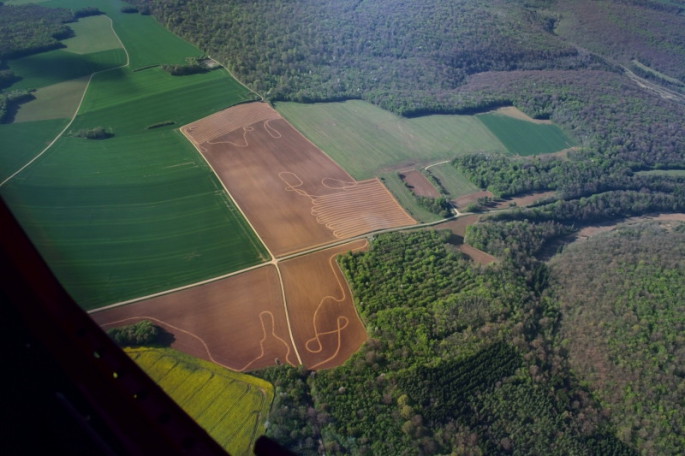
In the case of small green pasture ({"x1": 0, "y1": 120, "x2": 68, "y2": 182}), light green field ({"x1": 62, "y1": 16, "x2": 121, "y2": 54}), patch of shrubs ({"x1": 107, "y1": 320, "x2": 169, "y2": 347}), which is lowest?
patch of shrubs ({"x1": 107, "y1": 320, "x2": 169, "y2": 347})

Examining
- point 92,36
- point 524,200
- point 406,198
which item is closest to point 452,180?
point 406,198

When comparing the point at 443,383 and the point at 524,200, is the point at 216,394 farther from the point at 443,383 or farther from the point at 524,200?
the point at 524,200

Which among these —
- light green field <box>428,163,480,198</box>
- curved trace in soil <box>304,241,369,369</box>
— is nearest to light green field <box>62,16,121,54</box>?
Answer: light green field <box>428,163,480,198</box>

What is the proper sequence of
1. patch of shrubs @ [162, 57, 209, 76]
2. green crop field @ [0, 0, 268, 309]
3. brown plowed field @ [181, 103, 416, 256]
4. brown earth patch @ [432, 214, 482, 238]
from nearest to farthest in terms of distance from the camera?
green crop field @ [0, 0, 268, 309] → brown plowed field @ [181, 103, 416, 256] → brown earth patch @ [432, 214, 482, 238] → patch of shrubs @ [162, 57, 209, 76]

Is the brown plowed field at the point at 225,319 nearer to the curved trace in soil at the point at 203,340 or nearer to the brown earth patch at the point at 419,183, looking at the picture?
the curved trace in soil at the point at 203,340

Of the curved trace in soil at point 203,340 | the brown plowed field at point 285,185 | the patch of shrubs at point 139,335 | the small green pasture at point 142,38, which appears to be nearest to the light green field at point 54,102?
the small green pasture at point 142,38

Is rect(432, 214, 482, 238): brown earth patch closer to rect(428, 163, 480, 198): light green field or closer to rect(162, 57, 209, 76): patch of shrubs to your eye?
rect(428, 163, 480, 198): light green field

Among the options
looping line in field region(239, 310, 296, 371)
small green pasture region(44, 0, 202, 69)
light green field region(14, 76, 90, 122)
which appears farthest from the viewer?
small green pasture region(44, 0, 202, 69)
